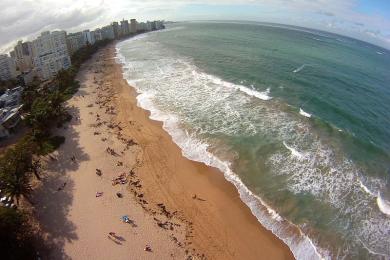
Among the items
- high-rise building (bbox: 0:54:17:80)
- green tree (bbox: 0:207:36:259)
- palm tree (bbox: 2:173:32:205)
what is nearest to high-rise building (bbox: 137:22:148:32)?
high-rise building (bbox: 0:54:17:80)

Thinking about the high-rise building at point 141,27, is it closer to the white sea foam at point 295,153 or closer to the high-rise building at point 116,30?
the high-rise building at point 116,30

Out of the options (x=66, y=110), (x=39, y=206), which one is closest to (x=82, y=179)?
(x=39, y=206)

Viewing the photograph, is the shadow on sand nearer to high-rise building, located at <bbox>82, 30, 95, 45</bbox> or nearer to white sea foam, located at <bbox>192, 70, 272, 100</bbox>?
white sea foam, located at <bbox>192, 70, 272, 100</bbox>

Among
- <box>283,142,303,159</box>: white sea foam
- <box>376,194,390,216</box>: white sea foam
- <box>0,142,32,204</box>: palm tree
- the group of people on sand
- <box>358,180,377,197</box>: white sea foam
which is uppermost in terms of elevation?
<box>0,142,32,204</box>: palm tree

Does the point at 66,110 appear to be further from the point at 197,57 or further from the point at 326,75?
the point at 326,75

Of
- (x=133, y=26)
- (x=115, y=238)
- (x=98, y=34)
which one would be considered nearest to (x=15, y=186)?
(x=115, y=238)

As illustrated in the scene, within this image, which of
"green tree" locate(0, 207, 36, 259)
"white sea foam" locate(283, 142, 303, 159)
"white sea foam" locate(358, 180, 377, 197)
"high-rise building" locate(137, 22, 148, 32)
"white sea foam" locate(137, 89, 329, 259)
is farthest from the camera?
"high-rise building" locate(137, 22, 148, 32)

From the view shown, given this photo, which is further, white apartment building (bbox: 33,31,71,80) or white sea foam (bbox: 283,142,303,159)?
white apartment building (bbox: 33,31,71,80)

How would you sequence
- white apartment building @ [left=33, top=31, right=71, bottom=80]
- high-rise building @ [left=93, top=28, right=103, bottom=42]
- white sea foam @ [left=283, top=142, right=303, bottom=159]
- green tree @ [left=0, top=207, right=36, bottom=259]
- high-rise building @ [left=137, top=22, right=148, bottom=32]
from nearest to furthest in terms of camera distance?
green tree @ [left=0, top=207, right=36, bottom=259] → white sea foam @ [left=283, top=142, right=303, bottom=159] → white apartment building @ [left=33, top=31, right=71, bottom=80] → high-rise building @ [left=93, top=28, right=103, bottom=42] → high-rise building @ [left=137, top=22, right=148, bottom=32]
